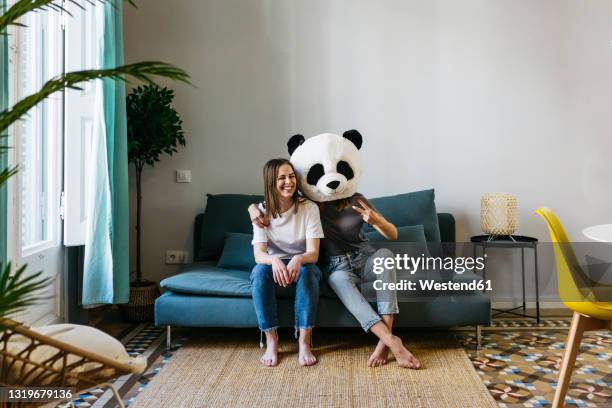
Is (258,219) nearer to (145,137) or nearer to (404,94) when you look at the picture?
(145,137)

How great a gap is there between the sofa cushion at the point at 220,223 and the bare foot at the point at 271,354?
96 cm

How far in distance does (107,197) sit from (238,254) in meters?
0.84

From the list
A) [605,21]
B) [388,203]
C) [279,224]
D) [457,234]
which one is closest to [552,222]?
[279,224]

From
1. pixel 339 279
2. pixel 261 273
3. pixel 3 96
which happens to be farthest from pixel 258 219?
pixel 3 96

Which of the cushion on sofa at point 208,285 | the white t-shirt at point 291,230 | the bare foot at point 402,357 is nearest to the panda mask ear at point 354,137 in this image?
the white t-shirt at point 291,230

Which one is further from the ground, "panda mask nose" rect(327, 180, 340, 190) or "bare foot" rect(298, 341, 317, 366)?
"panda mask nose" rect(327, 180, 340, 190)

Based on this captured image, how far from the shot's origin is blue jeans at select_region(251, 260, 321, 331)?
111 inches

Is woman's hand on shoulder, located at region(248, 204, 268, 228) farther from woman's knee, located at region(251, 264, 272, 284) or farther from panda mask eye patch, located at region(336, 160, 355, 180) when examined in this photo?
panda mask eye patch, located at region(336, 160, 355, 180)

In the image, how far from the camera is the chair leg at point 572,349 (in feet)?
6.98

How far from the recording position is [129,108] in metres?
3.52

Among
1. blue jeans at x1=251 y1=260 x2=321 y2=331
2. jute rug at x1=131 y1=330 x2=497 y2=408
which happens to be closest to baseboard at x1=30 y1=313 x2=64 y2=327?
jute rug at x1=131 y1=330 x2=497 y2=408

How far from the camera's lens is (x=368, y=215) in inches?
116

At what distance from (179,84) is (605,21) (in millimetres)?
2897

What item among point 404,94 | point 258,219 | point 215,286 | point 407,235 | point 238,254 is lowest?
point 215,286
